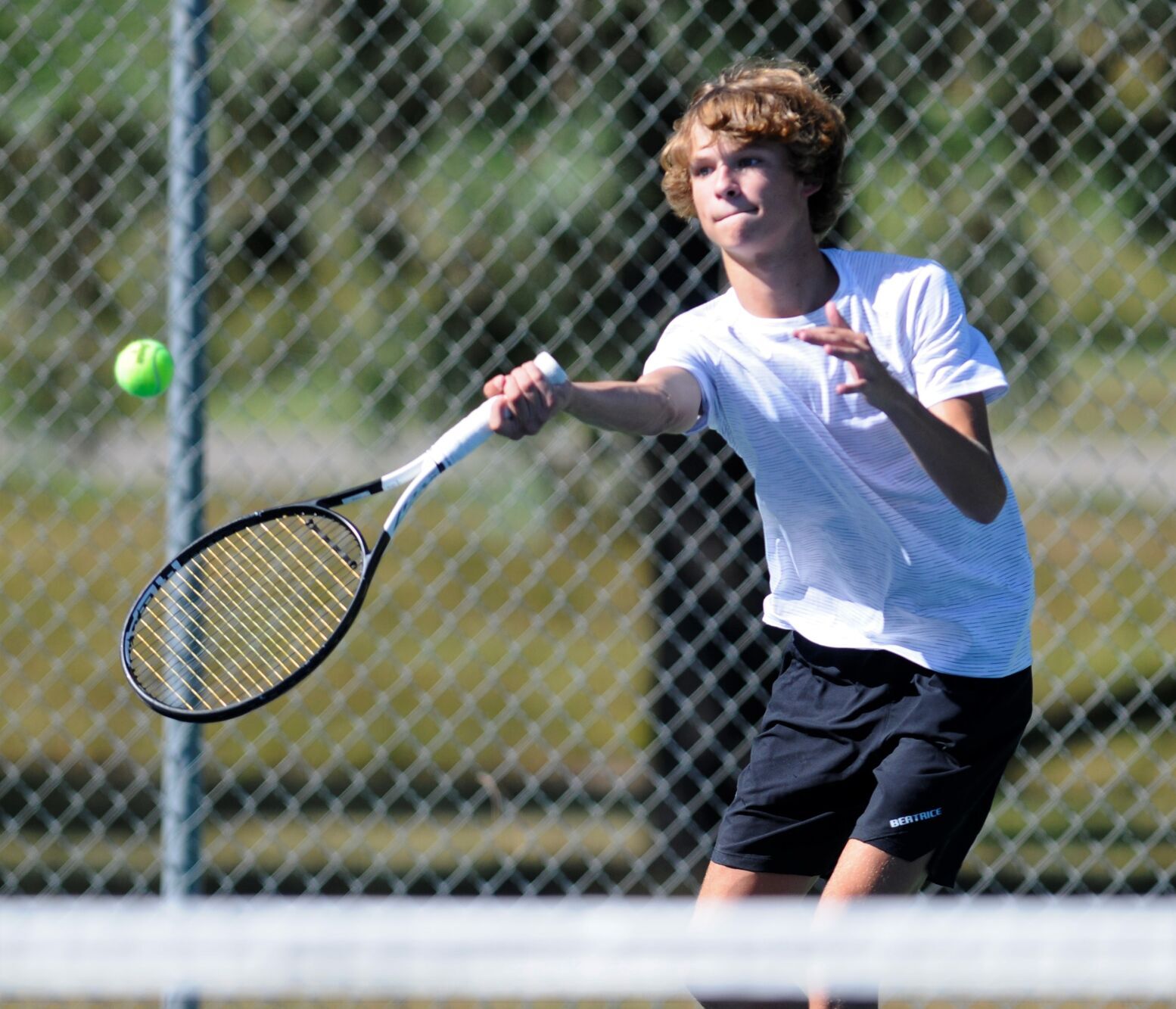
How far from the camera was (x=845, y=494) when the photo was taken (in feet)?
8.26

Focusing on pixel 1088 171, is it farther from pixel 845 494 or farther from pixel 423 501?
pixel 423 501

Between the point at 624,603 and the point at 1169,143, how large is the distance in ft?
13.7

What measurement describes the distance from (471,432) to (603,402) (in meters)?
0.20

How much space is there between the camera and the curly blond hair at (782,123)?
2492mm

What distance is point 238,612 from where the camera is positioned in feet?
9.68

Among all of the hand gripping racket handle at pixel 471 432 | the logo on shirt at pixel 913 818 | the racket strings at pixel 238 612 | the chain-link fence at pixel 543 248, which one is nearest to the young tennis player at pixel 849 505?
the logo on shirt at pixel 913 818

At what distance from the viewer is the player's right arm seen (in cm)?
219

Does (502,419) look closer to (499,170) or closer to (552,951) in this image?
(552,951)

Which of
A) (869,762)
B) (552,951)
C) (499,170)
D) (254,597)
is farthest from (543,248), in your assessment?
(552,951)

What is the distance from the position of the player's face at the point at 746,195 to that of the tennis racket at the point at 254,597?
0.42m

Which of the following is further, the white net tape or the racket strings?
the racket strings

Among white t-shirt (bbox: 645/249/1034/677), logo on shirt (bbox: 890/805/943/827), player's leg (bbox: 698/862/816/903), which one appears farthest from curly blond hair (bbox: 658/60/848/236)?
player's leg (bbox: 698/862/816/903)

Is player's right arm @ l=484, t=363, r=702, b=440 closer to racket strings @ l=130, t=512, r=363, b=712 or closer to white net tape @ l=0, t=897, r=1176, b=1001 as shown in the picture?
racket strings @ l=130, t=512, r=363, b=712

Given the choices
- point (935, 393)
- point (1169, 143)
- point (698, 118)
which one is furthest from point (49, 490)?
point (1169, 143)
